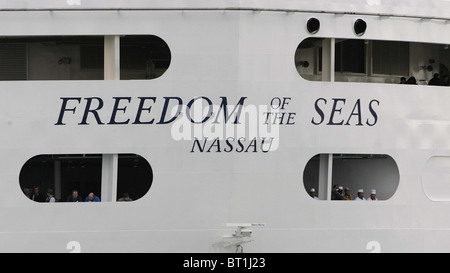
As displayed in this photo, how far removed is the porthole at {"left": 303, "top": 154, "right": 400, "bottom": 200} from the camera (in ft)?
51.9

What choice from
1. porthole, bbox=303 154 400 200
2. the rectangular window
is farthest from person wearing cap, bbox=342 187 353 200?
the rectangular window

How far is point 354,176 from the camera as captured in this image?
17766 millimetres

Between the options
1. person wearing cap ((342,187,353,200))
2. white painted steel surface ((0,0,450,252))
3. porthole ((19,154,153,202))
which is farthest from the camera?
porthole ((19,154,153,202))

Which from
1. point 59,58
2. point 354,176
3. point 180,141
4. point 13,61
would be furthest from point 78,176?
point 354,176

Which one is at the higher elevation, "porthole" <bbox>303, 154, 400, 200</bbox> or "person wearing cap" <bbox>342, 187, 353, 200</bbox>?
"porthole" <bbox>303, 154, 400, 200</bbox>

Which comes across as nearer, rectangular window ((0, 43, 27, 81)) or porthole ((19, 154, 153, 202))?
rectangular window ((0, 43, 27, 81))

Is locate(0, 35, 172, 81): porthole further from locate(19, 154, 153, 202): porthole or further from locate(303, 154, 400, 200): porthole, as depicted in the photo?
locate(303, 154, 400, 200): porthole

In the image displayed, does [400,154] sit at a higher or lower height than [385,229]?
higher

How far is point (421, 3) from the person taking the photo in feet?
52.5

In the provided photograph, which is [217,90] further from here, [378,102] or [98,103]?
[378,102]

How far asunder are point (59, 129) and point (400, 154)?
617 centimetres

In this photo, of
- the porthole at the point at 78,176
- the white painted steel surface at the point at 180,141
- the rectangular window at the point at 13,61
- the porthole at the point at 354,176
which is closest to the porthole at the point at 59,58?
the rectangular window at the point at 13,61
